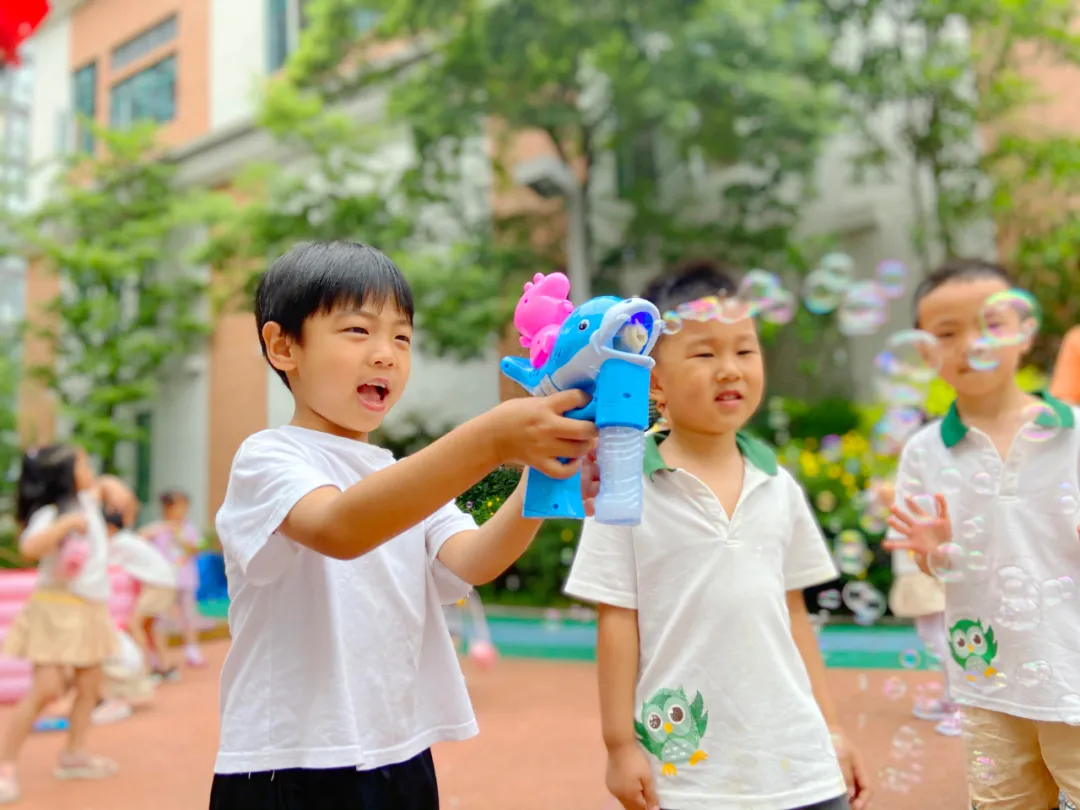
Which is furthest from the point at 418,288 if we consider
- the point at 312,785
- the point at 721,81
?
the point at 312,785

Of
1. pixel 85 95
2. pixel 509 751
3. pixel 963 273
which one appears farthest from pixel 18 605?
→ pixel 963 273

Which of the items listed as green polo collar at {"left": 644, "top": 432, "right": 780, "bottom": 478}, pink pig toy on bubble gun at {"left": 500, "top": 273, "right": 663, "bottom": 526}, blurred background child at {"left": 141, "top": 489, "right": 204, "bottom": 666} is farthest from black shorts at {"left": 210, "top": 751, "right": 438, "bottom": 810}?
blurred background child at {"left": 141, "top": 489, "right": 204, "bottom": 666}

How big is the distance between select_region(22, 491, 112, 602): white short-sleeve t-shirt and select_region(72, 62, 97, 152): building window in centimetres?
256

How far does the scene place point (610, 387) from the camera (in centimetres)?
95

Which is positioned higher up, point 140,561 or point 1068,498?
point 1068,498

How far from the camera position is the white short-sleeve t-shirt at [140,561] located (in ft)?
18.6

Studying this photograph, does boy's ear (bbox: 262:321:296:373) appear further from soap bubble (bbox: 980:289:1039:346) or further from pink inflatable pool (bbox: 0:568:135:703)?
pink inflatable pool (bbox: 0:568:135:703)

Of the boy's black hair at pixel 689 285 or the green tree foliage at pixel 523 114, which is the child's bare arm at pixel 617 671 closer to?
the boy's black hair at pixel 689 285

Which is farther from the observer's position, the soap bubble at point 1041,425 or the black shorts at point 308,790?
the soap bubble at point 1041,425

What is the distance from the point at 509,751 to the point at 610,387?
3078 mm

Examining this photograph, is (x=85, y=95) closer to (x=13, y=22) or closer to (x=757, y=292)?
(x=13, y=22)

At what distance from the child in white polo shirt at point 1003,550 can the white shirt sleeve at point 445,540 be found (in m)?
1.00

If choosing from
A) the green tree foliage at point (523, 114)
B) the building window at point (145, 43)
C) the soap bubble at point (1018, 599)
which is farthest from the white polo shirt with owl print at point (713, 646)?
the green tree foliage at point (523, 114)

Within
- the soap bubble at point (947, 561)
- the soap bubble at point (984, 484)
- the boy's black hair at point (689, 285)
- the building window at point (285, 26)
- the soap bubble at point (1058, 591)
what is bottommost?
the soap bubble at point (1058, 591)
